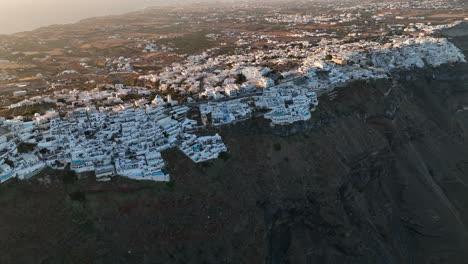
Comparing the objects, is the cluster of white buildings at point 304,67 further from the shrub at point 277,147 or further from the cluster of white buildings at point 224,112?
the shrub at point 277,147

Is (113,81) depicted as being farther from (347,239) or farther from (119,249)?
(347,239)

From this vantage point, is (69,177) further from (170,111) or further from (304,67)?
(304,67)

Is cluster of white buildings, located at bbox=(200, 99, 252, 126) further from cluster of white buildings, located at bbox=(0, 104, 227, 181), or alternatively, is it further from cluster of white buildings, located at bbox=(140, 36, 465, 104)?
cluster of white buildings, located at bbox=(140, 36, 465, 104)

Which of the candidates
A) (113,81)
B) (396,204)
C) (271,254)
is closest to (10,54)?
(113,81)

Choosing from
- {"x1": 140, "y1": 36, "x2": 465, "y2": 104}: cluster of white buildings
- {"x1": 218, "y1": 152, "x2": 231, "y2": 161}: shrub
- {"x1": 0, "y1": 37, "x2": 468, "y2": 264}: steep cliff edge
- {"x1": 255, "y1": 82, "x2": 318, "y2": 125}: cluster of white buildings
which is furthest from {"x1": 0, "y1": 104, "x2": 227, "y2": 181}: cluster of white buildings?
{"x1": 140, "y1": 36, "x2": 465, "y2": 104}: cluster of white buildings

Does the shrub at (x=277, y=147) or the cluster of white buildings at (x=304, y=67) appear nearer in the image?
the shrub at (x=277, y=147)

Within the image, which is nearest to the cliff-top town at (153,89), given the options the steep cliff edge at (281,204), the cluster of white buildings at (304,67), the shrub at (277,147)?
the cluster of white buildings at (304,67)
